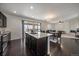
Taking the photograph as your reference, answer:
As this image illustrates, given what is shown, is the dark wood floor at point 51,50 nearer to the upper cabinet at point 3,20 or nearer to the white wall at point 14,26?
the white wall at point 14,26

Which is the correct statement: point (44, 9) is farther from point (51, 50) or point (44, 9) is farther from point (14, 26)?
point (51, 50)

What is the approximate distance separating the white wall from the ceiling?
0.14m

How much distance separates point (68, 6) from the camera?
165cm

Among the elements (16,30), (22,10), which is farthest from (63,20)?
(16,30)

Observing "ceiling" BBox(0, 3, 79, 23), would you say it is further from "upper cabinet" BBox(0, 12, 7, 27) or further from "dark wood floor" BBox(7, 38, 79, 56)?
"dark wood floor" BBox(7, 38, 79, 56)

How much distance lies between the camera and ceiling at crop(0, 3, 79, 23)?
1660 millimetres

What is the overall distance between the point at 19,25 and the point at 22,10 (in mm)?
399

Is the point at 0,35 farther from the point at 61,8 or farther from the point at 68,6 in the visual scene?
the point at 68,6

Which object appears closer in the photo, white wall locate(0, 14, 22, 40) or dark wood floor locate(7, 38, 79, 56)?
white wall locate(0, 14, 22, 40)

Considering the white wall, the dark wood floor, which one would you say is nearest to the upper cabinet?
the white wall

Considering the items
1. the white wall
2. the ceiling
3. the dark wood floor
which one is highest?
the ceiling

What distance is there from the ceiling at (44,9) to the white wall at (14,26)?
0.14m

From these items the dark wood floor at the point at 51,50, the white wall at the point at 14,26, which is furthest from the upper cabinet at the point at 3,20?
the dark wood floor at the point at 51,50

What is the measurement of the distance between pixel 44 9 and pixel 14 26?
0.90 metres
